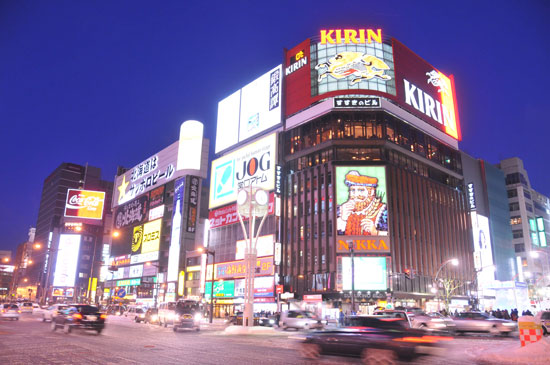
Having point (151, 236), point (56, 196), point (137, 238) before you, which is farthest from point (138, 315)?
point (56, 196)

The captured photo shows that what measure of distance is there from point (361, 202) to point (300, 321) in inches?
1311

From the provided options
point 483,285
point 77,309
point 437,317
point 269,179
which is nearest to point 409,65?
point 269,179

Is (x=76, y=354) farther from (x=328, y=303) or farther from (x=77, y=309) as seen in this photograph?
(x=328, y=303)

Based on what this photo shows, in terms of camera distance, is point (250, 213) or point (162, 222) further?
point (162, 222)

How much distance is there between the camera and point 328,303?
202 ft

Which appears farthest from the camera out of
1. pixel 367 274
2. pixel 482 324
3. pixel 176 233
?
pixel 176 233

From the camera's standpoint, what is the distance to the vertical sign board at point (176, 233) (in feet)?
282

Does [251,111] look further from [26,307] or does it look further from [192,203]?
[26,307]

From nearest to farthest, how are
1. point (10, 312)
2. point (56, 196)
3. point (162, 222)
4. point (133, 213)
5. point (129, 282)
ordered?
point (10, 312)
point (162, 222)
point (129, 282)
point (133, 213)
point (56, 196)

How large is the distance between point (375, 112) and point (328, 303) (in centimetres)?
3086

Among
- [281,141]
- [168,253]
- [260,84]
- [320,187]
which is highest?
[260,84]

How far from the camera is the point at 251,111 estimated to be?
81000 millimetres

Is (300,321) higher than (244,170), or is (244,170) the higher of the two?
(244,170)

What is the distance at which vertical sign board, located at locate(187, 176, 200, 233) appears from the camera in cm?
8712
